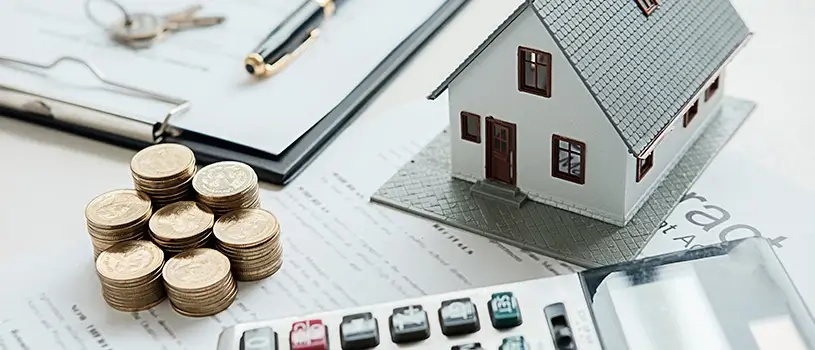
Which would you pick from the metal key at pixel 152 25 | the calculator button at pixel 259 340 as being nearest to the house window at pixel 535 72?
the calculator button at pixel 259 340

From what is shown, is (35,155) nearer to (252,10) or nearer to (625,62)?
(252,10)

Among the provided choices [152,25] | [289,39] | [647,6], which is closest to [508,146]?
[647,6]

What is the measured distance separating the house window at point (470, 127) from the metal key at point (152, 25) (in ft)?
0.88

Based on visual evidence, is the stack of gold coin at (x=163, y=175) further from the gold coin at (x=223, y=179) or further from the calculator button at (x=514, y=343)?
the calculator button at (x=514, y=343)

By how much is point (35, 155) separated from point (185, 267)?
0.19m

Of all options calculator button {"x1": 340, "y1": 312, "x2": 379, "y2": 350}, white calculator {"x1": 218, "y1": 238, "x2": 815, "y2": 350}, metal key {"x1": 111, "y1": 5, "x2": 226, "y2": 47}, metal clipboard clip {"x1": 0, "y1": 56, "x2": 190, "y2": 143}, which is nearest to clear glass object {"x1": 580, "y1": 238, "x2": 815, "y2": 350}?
Answer: white calculator {"x1": 218, "y1": 238, "x2": 815, "y2": 350}

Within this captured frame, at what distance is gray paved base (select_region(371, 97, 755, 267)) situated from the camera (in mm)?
654

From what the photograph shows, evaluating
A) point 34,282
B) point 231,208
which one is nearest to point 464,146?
point 231,208

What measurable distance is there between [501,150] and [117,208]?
0.72ft

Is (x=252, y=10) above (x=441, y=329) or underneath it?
above

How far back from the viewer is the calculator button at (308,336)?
55 cm

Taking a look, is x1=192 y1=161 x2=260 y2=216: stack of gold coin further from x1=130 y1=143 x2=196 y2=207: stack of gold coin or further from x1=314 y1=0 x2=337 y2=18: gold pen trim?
x1=314 y1=0 x2=337 y2=18: gold pen trim

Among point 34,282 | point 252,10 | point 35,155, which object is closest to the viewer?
point 34,282

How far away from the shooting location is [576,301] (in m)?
0.57
